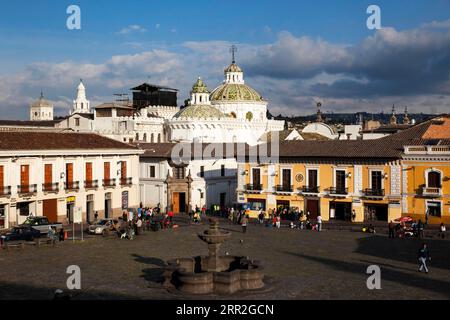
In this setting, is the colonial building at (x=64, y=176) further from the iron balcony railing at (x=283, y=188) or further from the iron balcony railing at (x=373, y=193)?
the iron balcony railing at (x=373, y=193)

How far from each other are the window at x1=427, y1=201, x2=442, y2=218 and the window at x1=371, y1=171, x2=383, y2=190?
3287mm

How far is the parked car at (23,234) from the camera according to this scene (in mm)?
32031

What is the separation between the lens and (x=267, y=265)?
25.6 metres

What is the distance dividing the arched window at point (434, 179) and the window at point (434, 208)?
108 centimetres

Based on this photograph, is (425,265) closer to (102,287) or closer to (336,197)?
(102,287)

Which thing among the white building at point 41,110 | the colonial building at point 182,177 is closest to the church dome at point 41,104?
the white building at point 41,110

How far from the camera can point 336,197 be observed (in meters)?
43.7

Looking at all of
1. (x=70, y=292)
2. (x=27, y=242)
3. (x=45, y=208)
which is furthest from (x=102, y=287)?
(x=45, y=208)

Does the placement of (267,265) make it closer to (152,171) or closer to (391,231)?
(391,231)

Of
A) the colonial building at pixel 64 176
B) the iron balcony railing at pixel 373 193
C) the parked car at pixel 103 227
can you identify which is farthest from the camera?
the iron balcony railing at pixel 373 193

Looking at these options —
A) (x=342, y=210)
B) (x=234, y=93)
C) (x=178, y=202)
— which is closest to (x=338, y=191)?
(x=342, y=210)

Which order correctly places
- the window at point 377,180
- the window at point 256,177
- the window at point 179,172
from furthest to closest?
1. the window at point 179,172
2. the window at point 256,177
3. the window at point 377,180

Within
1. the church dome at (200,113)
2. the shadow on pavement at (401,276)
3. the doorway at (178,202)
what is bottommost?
the shadow on pavement at (401,276)

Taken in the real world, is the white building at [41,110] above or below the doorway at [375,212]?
above
